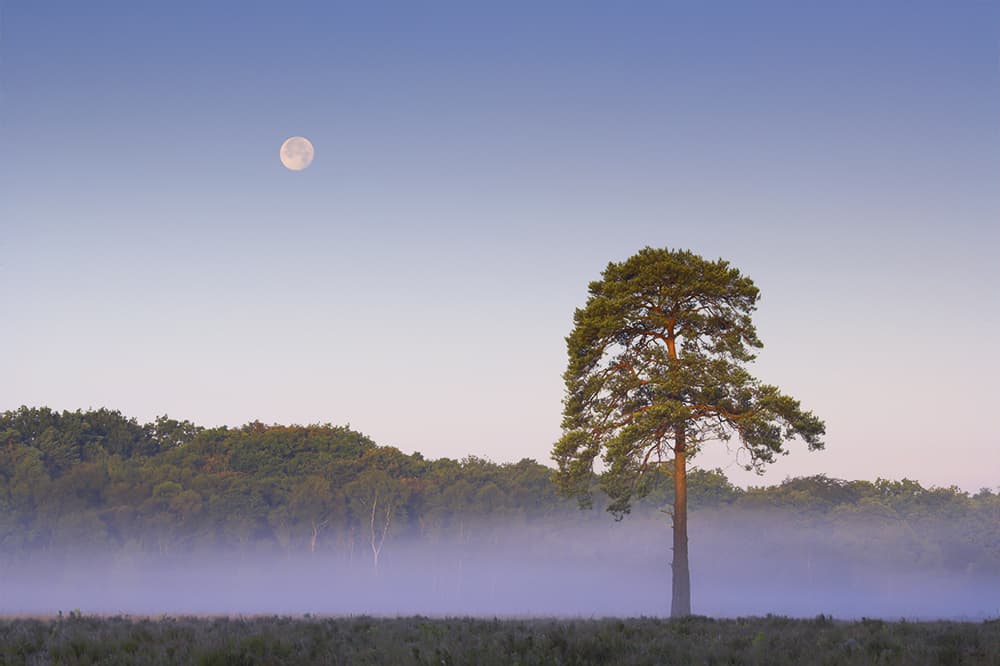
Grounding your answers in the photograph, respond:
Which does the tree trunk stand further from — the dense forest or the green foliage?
the dense forest

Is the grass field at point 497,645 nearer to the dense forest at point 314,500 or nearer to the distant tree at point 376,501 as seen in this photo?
the dense forest at point 314,500

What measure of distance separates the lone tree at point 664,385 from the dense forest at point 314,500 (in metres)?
83.2

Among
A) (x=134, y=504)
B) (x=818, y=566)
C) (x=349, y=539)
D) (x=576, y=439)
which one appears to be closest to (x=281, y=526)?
(x=349, y=539)

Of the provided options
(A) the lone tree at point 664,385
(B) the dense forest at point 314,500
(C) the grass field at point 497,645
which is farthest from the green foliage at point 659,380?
(B) the dense forest at point 314,500

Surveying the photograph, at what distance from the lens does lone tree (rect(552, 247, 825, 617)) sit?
3472cm

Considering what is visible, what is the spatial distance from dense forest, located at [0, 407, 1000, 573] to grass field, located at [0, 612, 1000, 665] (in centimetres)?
9626

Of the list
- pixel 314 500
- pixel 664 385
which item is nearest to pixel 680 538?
pixel 664 385

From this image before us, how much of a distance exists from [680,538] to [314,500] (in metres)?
87.5

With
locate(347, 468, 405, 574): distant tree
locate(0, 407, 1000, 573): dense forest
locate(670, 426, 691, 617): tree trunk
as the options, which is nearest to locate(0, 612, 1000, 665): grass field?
locate(670, 426, 691, 617): tree trunk

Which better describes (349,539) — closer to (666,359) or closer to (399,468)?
(399,468)

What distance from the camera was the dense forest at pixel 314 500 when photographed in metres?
104

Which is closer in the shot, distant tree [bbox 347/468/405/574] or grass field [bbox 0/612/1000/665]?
grass field [bbox 0/612/1000/665]

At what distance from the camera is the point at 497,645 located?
39.5ft

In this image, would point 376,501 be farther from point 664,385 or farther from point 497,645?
point 497,645
